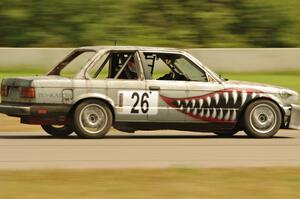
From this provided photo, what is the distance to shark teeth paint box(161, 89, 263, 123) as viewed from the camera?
13.3 meters

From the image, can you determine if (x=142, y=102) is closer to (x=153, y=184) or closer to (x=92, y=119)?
(x=92, y=119)

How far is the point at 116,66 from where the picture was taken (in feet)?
44.3

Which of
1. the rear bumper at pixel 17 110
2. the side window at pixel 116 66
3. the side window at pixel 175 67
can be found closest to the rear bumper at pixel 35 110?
the rear bumper at pixel 17 110

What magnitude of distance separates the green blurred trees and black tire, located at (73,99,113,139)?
14.6m

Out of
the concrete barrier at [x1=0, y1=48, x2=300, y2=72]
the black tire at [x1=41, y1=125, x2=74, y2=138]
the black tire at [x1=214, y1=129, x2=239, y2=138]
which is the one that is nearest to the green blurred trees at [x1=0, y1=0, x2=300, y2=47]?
the concrete barrier at [x1=0, y1=48, x2=300, y2=72]

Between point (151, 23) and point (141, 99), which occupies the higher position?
point (151, 23)

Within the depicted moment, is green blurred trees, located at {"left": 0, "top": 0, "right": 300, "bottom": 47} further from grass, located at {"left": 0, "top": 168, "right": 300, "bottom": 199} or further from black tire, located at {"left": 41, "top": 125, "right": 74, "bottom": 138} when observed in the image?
grass, located at {"left": 0, "top": 168, "right": 300, "bottom": 199}

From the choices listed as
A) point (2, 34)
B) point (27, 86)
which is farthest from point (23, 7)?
point (27, 86)

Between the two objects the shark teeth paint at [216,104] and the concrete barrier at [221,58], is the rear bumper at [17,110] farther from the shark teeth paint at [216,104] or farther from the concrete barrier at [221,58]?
the concrete barrier at [221,58]

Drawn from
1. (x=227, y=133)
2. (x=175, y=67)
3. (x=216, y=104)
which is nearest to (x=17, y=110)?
(x=175, y=67)

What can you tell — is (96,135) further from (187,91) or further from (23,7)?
(23,7)

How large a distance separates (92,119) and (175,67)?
1605 millimetres

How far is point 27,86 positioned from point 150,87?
6.09 feet

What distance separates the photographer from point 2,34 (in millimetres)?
27641
